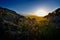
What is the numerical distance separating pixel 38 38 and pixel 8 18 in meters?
5.00

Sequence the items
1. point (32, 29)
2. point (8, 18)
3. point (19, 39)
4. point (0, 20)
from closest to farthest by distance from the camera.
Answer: point (19, 39), point (32, 29), point (0, 20), point (8, 18)

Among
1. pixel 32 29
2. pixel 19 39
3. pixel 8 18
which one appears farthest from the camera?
pixel 8 18

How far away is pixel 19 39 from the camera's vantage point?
13289mm

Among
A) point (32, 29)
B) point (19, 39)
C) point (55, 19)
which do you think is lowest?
point (19, 39)

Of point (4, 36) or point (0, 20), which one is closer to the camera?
point (4, 36)

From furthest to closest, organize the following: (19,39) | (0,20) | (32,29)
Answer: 1. (0,20)
2. (32,29)
3. (19,39)

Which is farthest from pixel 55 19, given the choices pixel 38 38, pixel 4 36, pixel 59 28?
pixel 4 36

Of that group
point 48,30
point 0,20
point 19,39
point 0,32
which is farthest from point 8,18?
point 48,30

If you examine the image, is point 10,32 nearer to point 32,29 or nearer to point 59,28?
point 32,29

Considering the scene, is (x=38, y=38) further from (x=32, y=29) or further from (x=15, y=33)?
(x=15, y=33)

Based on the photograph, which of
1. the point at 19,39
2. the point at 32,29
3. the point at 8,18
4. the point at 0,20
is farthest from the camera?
the point at 8,18

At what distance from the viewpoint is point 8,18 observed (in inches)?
664

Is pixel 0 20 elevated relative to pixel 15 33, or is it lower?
elevated

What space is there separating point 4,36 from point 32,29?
9.06 ft
